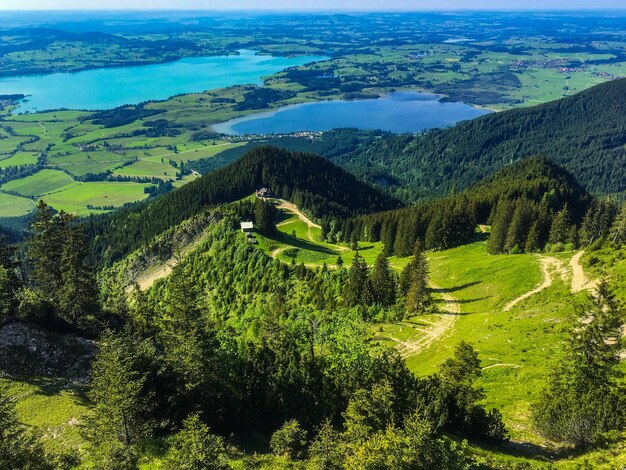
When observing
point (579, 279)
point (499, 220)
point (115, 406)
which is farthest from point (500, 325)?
point (115, 406)

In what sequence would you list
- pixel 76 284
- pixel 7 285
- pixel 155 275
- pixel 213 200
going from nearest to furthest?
1. pixel 7 285
2. pixel 76 284
3. pixel 155 275
4. pixel 213 200

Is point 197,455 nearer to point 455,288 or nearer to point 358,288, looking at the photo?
point 358,288

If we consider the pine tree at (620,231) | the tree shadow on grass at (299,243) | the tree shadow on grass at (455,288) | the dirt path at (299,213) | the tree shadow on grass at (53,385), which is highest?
the pine tree at (620,231)

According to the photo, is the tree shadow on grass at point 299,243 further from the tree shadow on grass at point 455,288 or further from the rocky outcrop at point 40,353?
the rocky outcrop at point 40,353

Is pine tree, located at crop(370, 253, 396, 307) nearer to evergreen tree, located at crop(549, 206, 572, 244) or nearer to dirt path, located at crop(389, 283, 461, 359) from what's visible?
dirt path, located at crop(389, 283, 461, 359)

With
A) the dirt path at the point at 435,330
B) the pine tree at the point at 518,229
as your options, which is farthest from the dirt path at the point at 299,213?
the dirt path at the point at 435,330
